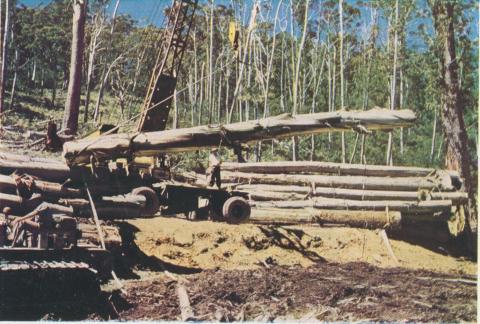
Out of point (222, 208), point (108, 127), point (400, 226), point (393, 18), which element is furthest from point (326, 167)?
point (393, 18)

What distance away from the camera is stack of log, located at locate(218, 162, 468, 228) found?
13398 millimetres

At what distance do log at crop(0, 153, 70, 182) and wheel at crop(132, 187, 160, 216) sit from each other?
1580mm

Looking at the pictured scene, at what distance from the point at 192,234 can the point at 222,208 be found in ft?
3.61

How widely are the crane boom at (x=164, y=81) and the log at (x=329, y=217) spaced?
3664 millimetres

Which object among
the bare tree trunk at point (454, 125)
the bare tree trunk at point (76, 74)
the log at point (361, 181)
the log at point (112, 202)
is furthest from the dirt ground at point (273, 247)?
the bare tree trunk at point (76, 74)

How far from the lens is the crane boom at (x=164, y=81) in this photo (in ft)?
44.7

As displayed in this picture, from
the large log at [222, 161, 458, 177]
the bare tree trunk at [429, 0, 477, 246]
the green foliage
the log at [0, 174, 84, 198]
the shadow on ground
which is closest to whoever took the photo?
the log at [0, 174, 84, 198]

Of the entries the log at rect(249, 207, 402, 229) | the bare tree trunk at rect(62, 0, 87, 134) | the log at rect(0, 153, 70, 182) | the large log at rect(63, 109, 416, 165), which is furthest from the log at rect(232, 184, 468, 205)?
the bare tree trunk at rect(62, 0, 87, 134)

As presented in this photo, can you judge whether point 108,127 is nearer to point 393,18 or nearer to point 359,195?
point 359,195

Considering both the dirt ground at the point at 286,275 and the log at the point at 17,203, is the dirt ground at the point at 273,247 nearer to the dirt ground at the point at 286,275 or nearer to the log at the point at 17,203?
the dirt ground at the point at 286,275

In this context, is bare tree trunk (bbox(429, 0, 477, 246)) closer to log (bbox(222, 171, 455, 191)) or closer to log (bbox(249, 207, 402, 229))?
log (bbox(222, 171, 455, 191))

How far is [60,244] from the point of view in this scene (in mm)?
7617

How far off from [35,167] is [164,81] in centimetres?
524

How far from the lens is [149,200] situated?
11.0 m
